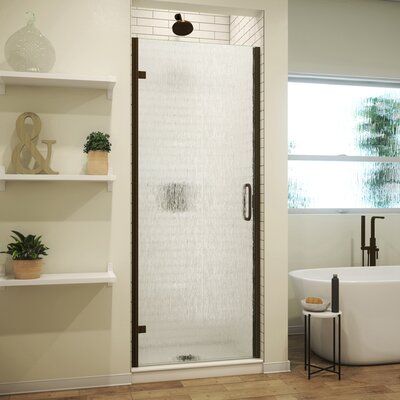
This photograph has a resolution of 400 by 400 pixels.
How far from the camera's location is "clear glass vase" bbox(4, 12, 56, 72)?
335 centimetres

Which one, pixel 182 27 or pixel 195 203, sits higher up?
pixel 182 27

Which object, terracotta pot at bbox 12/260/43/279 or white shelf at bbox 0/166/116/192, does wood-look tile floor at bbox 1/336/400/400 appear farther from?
white shelf at bbox 0/166/116/192

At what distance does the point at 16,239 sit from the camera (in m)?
3.41

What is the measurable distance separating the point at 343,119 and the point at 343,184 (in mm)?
581

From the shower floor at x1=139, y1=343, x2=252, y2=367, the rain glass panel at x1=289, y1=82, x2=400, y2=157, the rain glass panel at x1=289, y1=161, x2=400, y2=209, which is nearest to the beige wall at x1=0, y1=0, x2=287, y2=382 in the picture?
the shower floor at x1=139, y1=343, x2=252, y2=367

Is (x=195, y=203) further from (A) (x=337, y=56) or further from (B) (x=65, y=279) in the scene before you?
(A) (x=337, y=56)

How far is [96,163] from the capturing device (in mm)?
3482

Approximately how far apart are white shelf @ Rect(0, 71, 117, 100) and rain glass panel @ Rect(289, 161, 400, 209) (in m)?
2.15

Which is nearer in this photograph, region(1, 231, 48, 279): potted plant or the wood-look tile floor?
region(1, 231, 48, 279): potted plant

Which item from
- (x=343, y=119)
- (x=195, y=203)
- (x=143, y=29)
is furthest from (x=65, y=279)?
(x=343, y=119)

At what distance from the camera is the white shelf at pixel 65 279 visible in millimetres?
3293

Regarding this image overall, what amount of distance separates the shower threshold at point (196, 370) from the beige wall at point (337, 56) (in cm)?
117

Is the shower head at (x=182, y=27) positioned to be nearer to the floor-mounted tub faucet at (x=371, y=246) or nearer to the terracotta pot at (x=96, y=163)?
the terracotta pot at (x=96, y=163)

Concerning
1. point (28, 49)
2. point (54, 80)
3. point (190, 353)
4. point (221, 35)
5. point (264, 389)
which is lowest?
point (264, 389)
